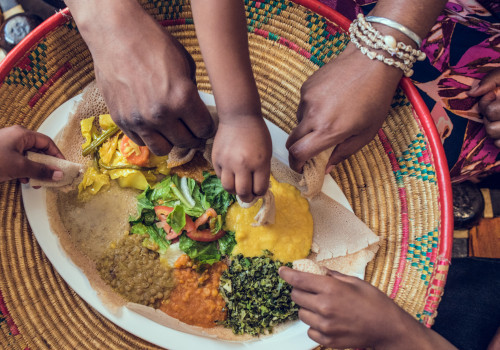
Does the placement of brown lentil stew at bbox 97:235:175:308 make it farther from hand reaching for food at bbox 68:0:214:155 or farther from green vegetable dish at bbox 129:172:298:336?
hand reaching for food at bbox 68:0:214:155

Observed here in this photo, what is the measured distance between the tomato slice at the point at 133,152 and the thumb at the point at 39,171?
35cm

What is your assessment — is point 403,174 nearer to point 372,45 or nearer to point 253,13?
point 372,45

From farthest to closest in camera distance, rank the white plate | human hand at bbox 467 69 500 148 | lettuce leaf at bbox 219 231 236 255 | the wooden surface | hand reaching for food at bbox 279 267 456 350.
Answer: the wooden surface < lettuce leaf at bbox 219 231 236 255 < the white plate < human hand at bbox 467 69 500 148 < hand reaching for food at bbox 279 267 456 350

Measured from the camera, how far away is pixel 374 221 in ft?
6.61

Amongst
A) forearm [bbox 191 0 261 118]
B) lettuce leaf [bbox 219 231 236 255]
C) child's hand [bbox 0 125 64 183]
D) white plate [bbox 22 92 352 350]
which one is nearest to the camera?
forearm [bbox 191 0 261 118]

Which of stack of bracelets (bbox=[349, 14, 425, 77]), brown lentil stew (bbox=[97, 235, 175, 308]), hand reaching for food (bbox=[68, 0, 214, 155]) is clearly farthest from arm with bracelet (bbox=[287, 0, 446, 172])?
brown lentil stew (bbox=[97, 235, 175, 308])

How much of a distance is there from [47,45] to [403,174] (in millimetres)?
1894

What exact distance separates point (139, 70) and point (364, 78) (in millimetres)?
827

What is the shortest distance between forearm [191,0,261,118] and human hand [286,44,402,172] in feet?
0.99

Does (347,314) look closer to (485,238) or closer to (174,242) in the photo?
(174,242)

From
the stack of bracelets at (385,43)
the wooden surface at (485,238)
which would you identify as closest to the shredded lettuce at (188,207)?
the stack of bracelets at (385,43)

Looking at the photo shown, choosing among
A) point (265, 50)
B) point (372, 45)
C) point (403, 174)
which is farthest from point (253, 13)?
point (403, 174)

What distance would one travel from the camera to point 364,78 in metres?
1.49

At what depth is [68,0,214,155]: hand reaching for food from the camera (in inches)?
51.3
